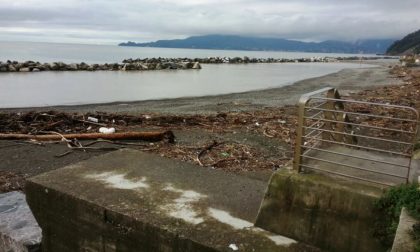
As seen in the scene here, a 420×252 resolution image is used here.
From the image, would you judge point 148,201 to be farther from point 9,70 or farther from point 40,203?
point 9,70

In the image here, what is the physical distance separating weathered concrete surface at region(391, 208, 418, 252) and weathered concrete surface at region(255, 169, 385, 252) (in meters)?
0.38

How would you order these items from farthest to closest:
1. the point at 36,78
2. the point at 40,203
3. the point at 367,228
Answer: the point at 36,78 < the point at 40,203 < the point at 367,228

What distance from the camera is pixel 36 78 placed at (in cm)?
3438

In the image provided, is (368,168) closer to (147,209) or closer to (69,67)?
(147,209)

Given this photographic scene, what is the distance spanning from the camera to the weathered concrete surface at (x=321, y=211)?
3.52 metres

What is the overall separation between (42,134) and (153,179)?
240 inches

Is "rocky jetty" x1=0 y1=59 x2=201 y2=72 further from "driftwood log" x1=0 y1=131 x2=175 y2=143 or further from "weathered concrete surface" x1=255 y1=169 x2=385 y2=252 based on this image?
"weathered concrete surface" x1=255 y1=169 x2=385 y2=252

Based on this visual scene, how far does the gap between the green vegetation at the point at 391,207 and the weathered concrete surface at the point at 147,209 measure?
26.4 inches

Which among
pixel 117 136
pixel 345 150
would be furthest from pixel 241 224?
pixel 117 136

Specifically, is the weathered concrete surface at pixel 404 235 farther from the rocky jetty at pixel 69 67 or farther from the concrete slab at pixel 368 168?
the rocky jetty at pixel 69 67

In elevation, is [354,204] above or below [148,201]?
above

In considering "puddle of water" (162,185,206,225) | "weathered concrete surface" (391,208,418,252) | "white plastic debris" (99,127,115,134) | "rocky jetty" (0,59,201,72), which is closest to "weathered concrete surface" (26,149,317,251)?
"puddle of water" (162,185,206,225)

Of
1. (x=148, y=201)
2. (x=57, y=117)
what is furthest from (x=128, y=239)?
(x=57, y=117)

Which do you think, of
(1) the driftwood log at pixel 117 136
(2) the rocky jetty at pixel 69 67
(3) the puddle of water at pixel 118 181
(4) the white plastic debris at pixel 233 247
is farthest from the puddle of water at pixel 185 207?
(2) the rocky jetty at pixel 69 67
